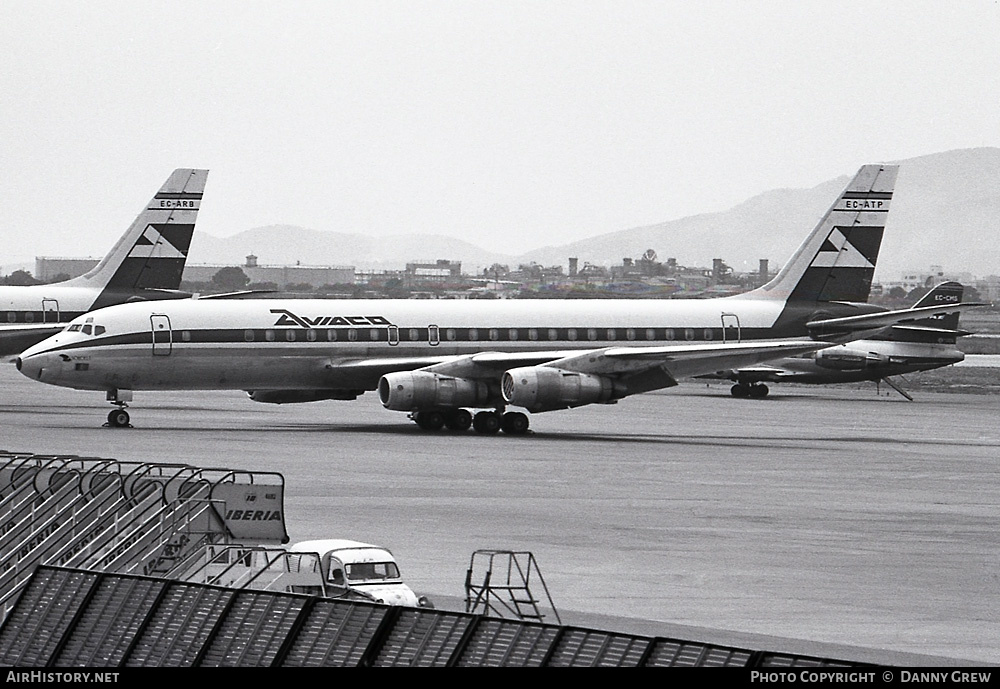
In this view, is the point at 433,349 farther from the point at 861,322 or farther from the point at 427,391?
the point at 861,322

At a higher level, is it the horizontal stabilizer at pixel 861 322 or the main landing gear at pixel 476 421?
the horizontal stabilizer at pixel 861 322

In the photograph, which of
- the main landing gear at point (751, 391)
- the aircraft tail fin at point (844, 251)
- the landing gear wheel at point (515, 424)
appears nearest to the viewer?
the landing gear wheel at point (515, 424)

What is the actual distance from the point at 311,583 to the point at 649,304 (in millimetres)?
38206

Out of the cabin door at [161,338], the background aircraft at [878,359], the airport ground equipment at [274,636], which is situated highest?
the cabin door at [161,338]

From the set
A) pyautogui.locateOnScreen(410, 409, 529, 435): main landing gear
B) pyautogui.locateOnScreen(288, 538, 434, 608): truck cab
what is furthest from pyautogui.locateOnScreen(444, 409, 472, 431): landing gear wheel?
pyautogui.locateOnScreen(288, 538, 434, 608): truck cab

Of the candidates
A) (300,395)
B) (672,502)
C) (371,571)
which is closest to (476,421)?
(300,395)

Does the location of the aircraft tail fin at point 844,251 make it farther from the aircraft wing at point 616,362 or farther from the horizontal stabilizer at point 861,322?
the aircraft wing at point 616,362

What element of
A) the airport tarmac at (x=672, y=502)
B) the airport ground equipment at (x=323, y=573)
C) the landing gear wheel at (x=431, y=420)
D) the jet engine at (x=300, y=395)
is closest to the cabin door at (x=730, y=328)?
the airport tarmac at (x=672, y=502)

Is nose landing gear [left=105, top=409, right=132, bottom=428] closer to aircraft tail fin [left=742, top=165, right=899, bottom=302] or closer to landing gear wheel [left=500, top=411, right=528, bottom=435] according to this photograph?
landing gear wheel [left=500, top=411, right=528, bottom=435]

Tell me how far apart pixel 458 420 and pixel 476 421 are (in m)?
0.65

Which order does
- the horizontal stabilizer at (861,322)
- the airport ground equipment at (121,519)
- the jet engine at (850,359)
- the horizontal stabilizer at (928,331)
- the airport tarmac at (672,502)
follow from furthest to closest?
the horizontal stabilizer at (928,331) → the jet engine at (850,359) → the horizontal stabilizer at (861,322) → the airport tarmac at (672,502) → the airport ground equipment at (121,519)

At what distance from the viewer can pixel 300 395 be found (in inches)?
2205

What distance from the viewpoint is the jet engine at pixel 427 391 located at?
2019 inches

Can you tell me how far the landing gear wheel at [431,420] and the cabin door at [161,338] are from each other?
790 centimetres
